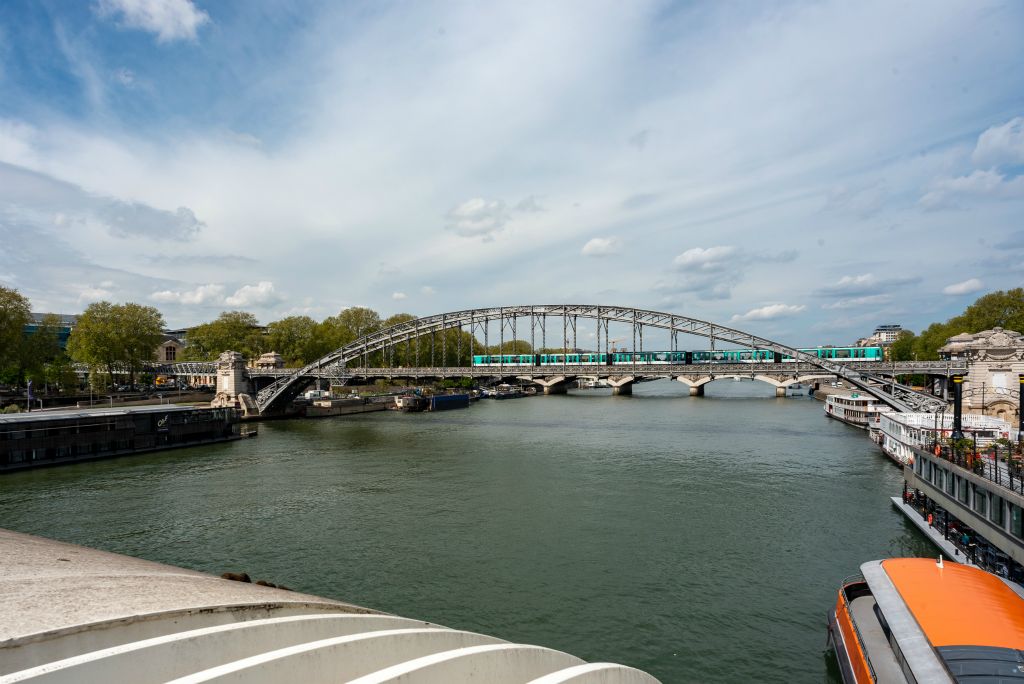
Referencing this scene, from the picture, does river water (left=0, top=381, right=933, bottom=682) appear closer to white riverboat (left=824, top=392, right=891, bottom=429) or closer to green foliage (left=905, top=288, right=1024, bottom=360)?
white riverboat (left=824, top=392, right=891, bottom=429)

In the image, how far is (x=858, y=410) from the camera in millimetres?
49844

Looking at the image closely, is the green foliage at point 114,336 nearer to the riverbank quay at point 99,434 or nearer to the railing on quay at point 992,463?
the riverbank quay at point 99,434

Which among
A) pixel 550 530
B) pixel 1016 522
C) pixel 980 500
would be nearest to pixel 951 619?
pixel 1016 522

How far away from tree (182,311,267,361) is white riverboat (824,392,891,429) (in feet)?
257

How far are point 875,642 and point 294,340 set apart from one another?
8892cm

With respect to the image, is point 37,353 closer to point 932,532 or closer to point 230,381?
point 230,381

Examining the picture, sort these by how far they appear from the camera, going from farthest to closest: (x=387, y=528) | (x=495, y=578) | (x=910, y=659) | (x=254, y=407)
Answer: (x=254, y=407), (x=387, y=528), (x=495, y=578), (x=910, y=659)

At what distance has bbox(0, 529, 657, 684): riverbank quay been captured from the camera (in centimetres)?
406

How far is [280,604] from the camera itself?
632cm

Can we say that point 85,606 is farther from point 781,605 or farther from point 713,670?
point 781,605

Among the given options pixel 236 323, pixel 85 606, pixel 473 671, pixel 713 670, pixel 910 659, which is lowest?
pixel 713 670

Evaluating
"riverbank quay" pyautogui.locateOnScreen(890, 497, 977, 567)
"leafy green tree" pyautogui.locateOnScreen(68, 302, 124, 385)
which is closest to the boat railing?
"riverbank quay" pyautogui.locateOnScreen(890, 497, 977, 567)

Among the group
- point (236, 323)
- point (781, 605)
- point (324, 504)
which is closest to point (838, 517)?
point (781, 605)

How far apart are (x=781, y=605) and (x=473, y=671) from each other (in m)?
11.3
